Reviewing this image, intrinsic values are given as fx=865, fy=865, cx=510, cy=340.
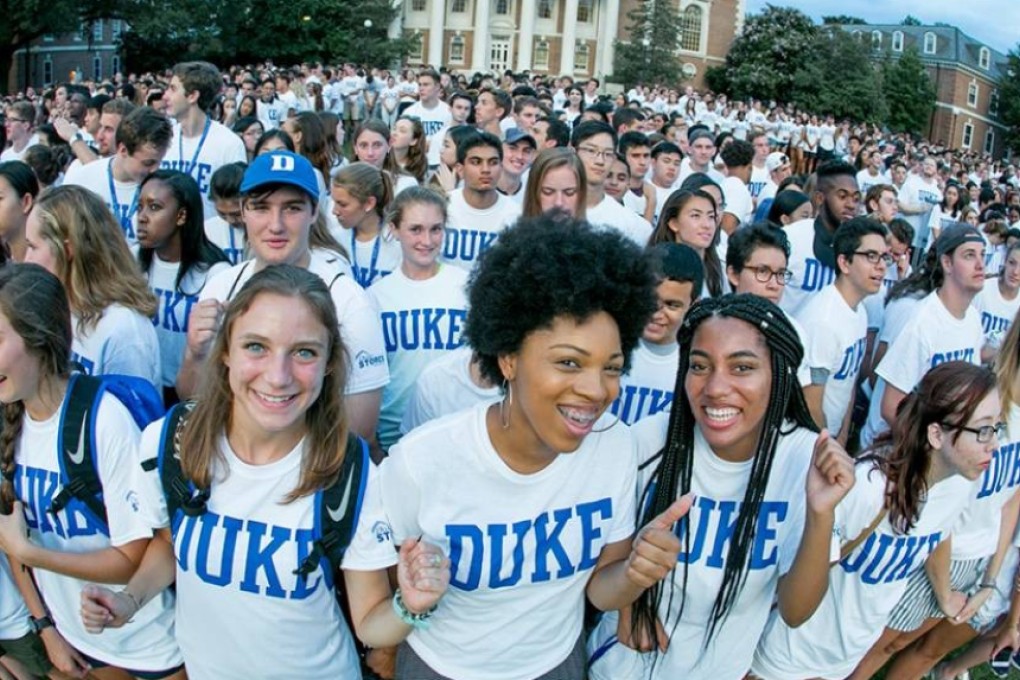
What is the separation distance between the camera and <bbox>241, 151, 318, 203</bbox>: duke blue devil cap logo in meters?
3.66

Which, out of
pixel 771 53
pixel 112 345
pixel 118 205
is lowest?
pixel 112 345

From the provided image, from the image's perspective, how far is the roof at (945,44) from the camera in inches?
3253

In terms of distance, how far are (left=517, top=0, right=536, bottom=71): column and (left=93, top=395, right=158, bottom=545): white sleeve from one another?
67.3 meters

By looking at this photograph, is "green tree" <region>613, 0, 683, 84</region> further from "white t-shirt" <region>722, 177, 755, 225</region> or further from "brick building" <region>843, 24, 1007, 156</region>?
"white t-shirt" <region>722, 177, 755, 225</region>

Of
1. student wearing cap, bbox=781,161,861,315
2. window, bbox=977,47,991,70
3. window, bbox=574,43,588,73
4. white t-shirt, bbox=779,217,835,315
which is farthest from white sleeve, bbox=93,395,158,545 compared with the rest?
window, bbox=977,47,991,70

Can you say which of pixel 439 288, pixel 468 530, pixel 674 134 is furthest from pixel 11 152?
pixel 674 134

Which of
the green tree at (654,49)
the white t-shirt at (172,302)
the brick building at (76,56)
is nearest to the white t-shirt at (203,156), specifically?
the white t-shirt at (172,302)

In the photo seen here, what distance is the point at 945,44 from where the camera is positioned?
276 feet

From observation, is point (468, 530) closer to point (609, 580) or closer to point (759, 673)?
point (609, 580)

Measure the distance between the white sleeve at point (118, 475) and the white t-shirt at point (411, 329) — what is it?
164 centimetres

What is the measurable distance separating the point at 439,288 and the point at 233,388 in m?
1.90

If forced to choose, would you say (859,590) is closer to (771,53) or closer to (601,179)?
(601,179)

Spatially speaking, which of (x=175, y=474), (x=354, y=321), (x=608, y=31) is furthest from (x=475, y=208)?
(x=608, y=31)

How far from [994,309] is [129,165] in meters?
6.29
